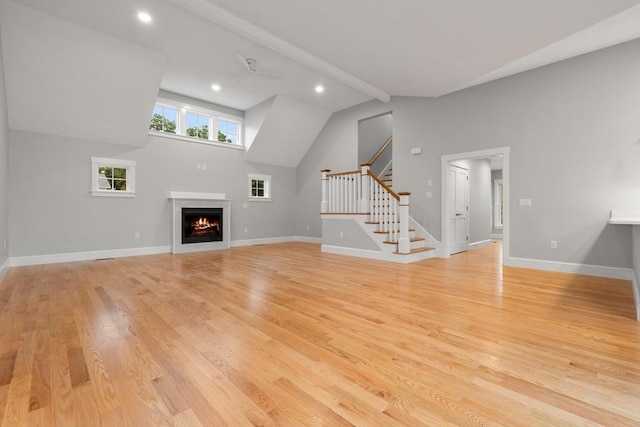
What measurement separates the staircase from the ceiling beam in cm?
194

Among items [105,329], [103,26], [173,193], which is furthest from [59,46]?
[105,329]

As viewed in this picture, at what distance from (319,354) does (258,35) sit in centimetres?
438

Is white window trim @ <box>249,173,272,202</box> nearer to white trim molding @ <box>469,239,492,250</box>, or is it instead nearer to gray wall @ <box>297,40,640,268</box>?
gray wall @ <box>297,40,640,268</box>

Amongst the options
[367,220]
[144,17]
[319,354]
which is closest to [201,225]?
[367,220]

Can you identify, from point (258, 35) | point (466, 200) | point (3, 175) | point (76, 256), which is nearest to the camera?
point (258, 35)

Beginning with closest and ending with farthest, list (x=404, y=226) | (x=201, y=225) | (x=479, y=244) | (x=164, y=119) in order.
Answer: (x=404, y=226) < (x=164, y=119) < (x=201, y=225) < (x=479, y=244)

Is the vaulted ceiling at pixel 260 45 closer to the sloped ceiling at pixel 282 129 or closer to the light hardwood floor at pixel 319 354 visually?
the sloped ceiling at pixel 282 129

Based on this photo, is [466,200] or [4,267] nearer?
[4,267]

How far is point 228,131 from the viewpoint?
321 inches

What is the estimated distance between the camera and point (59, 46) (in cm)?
450

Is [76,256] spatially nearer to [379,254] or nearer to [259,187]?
[259,187]

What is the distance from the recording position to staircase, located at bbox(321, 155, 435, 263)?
5.61 m

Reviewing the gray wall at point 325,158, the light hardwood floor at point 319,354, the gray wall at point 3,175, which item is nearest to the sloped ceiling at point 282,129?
the gray wall at point 325,158

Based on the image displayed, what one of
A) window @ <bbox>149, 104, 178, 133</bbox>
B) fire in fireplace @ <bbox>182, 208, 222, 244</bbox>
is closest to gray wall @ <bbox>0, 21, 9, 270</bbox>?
window @ <bbox>149, 104, 178, 133</bbox>
